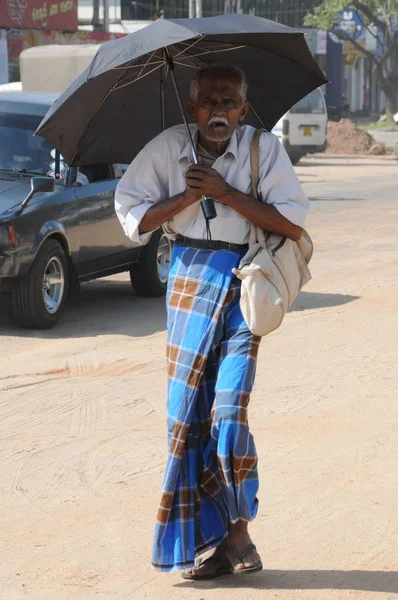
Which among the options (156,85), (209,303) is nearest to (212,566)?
(209,303)

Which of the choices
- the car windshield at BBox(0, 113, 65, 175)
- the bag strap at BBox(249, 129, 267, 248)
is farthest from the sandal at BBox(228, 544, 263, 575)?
the car windshield at BBox(0, 113, 65, 175)

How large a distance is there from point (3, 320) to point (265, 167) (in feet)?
19.5

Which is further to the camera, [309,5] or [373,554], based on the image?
[309,5]

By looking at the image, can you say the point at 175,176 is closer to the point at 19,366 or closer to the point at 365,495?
the point at 365,495

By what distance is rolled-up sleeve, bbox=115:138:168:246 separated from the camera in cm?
431

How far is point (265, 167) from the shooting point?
420 centimetres

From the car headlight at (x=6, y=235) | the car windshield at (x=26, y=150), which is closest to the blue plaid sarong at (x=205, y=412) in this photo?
the car headlight at (x=6, y=235)

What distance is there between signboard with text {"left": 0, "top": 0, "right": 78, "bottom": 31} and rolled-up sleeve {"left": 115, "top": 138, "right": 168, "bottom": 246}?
117 ft

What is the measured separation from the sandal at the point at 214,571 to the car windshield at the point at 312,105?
27.5 meters

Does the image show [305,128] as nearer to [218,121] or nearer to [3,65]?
[3,65]

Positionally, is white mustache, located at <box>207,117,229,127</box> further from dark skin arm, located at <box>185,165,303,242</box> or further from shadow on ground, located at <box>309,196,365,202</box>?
shadow on ground, located at <box>309,196,365,202</box>

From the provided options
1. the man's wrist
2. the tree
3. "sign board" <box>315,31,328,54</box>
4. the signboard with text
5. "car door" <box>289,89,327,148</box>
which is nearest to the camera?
the man's wrist

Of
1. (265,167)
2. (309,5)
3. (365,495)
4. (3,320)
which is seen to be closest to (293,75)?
(265,167)

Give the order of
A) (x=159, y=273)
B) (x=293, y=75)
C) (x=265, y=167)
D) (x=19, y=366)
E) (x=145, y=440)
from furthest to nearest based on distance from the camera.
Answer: (x=159, y=273)
(x=19, y=366)
(x=145, y=440)
(x=293, y=75)
(x=265, y=167)
